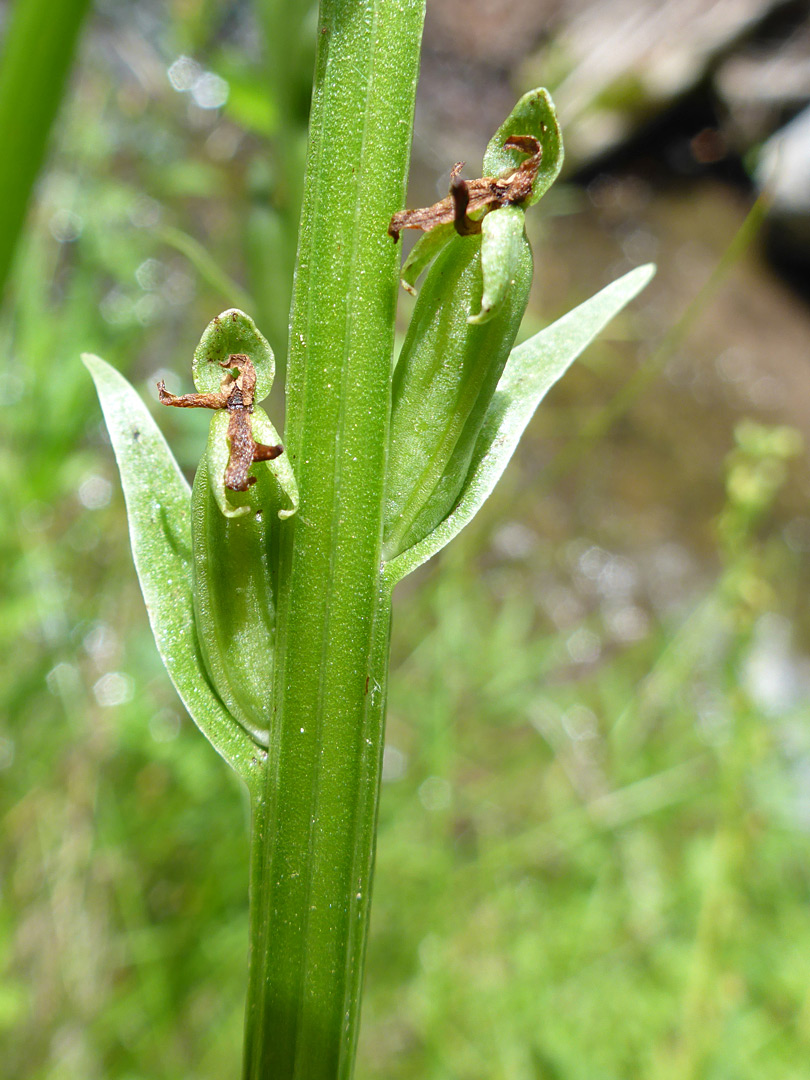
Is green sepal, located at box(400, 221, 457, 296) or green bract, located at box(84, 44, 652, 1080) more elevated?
green sepal, located at box(400, 221, 457, 296)

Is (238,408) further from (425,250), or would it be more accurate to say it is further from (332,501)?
(425,250)

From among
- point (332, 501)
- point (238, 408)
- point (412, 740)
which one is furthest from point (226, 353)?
point (412, 740)

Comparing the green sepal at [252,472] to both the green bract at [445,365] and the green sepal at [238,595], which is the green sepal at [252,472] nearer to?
the green sepal at [238,595]

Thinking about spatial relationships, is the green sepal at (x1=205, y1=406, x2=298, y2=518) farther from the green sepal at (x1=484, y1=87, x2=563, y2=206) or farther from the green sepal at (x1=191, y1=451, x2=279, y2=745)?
the green sepal at (x1=484, y1=87, x2=563, y2=206)

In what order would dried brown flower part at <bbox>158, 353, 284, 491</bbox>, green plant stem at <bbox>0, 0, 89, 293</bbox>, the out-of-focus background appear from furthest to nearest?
the out-of-focus background → green plant stem at <bbox>0, 0, 89, 293</bbox> → dried brown flower part at <bbox>158, 353, 284, 491</bbox>

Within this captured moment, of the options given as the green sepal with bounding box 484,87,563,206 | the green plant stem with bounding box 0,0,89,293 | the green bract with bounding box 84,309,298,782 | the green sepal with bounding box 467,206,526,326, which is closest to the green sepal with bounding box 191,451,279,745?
the green bract with bounding box 84,309,298,782

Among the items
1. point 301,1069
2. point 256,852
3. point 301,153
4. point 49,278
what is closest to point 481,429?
point 256,852

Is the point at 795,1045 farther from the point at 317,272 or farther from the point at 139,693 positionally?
the point at 317,272
